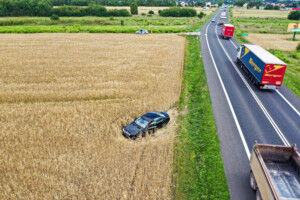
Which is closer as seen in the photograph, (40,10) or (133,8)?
(40,10)

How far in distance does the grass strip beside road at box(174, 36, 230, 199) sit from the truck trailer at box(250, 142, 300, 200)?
6.12 ft

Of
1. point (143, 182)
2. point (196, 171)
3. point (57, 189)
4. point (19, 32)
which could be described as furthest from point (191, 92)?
point (19, 32)

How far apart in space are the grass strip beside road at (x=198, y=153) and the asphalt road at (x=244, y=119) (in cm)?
53

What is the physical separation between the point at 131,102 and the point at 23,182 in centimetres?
A: 1064

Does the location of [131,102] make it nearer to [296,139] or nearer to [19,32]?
[296,139]

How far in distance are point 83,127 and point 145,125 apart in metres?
4.56

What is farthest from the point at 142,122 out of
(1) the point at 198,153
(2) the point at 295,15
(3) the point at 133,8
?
(2) the point at 295,15

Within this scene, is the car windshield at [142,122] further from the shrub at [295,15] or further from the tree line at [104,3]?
the tree line at [104,3]

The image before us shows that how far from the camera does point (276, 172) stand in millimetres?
10422

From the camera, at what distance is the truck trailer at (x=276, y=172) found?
8773mm

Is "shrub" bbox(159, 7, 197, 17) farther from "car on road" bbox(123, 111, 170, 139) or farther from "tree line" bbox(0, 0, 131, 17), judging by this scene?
"car on road" bbox(123, 111, 170, 139)

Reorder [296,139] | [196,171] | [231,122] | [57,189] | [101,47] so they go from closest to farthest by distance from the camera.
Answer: [57,189] < [196,171] < [296,139] < [231,122] < [101,47]

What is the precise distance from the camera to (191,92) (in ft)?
74.1

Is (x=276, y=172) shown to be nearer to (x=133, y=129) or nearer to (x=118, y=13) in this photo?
(x=133, y=129)
